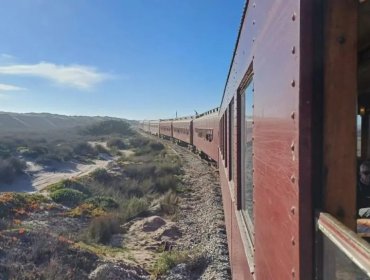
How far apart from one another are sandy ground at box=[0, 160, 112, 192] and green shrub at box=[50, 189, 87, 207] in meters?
5.01

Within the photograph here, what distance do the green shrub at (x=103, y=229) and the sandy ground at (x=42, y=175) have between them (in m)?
9.85

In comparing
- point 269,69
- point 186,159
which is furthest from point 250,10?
point 186,159

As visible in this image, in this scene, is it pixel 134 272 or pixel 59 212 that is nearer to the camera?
pixel 134 272

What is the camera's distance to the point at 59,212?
1280 centimetres

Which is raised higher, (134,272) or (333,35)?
(333,35)

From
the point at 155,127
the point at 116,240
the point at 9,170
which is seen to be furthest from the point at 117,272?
the point at 155,127

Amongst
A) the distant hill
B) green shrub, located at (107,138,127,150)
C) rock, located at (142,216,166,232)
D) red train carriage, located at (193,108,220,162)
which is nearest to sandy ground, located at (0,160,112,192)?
red train carriage, located at (193,108,220,162)

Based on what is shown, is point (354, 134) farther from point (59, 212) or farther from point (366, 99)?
point (59, 212)

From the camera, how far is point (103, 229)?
10.7 metres

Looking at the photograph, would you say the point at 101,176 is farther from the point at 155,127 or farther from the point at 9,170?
the point at 155,127

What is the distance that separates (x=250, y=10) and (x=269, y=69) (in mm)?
904

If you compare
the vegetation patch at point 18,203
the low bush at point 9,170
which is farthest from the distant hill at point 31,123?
the vegetation patch at point 18,203

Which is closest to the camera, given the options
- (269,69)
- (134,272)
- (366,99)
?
(269,69)

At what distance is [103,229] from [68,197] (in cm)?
495
